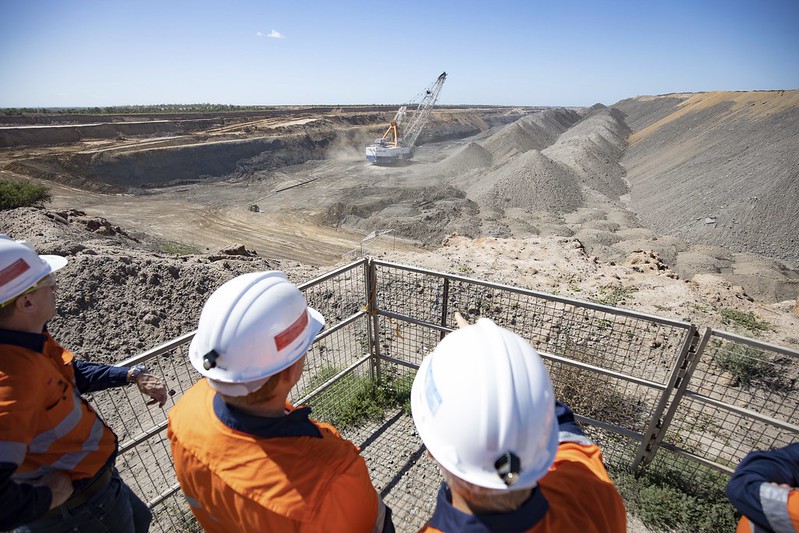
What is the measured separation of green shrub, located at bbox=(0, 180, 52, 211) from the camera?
1490 cm

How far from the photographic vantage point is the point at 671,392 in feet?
10.7

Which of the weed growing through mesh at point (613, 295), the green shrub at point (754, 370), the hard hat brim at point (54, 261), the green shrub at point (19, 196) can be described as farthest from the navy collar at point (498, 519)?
the green shrub at point (19, 196)

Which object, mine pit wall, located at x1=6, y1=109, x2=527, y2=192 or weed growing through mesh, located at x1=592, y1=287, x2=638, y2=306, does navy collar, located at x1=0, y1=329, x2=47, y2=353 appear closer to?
weed growing through mesh, located at x1=592, y1=287, x2=638, y2=306

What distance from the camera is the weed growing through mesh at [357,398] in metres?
4.52

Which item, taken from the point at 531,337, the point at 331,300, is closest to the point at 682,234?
the point at 531,337

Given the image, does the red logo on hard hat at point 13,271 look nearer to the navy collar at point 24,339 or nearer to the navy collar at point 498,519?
the navy collar at point 24,339

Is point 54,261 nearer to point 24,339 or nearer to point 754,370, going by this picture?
point 24,339

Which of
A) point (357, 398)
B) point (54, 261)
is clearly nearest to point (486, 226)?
point (357, 398)

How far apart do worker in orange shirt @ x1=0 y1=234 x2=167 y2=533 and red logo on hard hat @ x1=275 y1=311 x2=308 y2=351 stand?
1.11 meters

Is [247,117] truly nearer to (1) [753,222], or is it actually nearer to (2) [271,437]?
(1) [753,222]

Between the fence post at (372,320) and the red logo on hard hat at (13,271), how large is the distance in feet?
8.57

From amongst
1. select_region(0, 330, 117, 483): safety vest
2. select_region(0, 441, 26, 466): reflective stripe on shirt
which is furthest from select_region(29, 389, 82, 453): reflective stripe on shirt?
select_region(0, 441, 26, 466): reflective stripe on shirt

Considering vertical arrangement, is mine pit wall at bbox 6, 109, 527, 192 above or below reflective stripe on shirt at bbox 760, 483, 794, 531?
below

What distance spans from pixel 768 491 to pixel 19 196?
21873 millimetres
